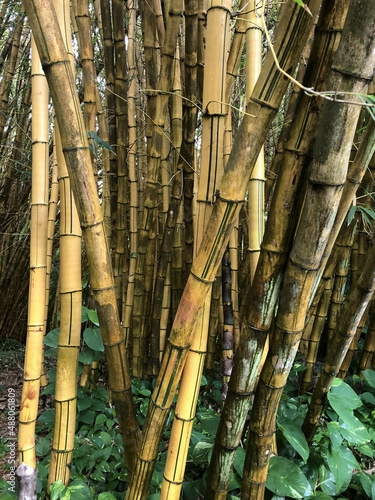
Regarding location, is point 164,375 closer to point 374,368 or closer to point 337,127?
point 337,127

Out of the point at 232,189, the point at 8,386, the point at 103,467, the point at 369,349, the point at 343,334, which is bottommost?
the point at 8,386

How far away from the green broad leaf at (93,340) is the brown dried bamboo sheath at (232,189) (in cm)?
60

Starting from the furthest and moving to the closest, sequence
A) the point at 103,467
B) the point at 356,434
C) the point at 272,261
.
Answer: the point at 103,467 → the point at 356,434 → the point at 272,261

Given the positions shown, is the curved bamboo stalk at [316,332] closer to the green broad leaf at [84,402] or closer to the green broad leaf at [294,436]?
the green broad leaf at [294,436]

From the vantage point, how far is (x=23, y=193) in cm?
245

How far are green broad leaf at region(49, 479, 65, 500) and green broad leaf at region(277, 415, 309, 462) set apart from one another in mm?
602

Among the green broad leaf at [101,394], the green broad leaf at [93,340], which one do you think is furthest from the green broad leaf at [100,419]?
the green broad leaf at [93,340]

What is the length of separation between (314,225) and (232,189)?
157 millimetres

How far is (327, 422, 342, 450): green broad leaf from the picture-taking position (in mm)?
1051

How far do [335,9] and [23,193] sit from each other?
2.31m

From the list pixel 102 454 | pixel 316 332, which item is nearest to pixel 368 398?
pixel 316 332

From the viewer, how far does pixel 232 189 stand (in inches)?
24.6

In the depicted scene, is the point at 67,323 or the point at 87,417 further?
the point at 87,417

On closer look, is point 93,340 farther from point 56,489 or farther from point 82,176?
point 82,176
